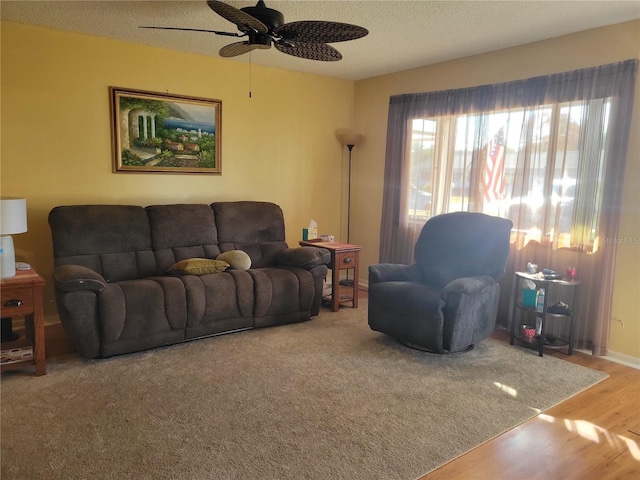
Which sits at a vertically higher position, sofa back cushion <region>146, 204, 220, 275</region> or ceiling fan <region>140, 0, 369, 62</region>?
ceiling fan <region>140, 0, 369, 62</region>

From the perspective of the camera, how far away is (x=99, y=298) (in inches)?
122

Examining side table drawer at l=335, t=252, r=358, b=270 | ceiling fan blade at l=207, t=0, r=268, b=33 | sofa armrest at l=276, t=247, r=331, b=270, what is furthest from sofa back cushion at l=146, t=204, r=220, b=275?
ceiling fan blade at l=207, t=0, r=268, b=33

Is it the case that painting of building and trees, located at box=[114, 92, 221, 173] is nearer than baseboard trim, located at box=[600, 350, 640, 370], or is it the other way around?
baseboard trim, located at box=[600, 350, 640, 370]

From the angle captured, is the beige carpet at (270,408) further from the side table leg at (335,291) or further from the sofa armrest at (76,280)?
the side table leg at (335,291)

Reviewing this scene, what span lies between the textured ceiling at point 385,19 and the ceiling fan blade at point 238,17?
472 millimetres

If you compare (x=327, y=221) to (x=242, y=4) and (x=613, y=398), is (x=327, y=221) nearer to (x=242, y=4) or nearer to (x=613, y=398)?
(x=242, y=4)

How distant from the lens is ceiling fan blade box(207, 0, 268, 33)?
2.35m

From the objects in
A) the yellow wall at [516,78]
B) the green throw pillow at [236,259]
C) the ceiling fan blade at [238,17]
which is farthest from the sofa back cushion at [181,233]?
the yellow wall at [516,78]

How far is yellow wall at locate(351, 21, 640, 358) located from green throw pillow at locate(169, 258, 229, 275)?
2200 mm

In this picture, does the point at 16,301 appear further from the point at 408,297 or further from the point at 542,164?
the point at 542,164

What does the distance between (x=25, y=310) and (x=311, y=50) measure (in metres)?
2.40

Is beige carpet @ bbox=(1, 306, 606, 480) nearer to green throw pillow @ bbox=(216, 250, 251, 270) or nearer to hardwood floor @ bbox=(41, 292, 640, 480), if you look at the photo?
hardwood floor @ bbox=(41, 292, 640, 480)

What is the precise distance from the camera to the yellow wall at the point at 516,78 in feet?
10.9

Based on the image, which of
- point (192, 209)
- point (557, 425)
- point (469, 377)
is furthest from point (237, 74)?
point (557, 425)
